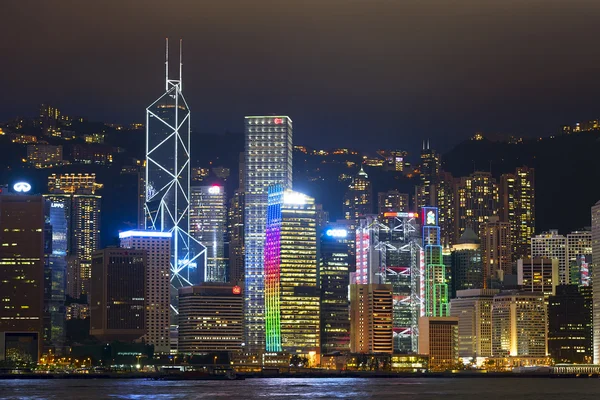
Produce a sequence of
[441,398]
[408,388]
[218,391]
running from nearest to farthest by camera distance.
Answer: [441,398]
[218,391]
[408,388]

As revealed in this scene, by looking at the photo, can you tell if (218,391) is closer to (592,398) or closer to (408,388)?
(408,388)

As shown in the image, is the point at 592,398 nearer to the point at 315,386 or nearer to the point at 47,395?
the point at 315,386

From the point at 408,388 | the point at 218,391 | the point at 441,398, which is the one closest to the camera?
the point at 441,398

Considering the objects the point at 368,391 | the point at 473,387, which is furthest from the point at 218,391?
the point at 473,387

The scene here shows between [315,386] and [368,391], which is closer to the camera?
[368,391]

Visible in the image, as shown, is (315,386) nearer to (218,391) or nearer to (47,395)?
(218,391)

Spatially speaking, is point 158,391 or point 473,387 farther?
point 473,387

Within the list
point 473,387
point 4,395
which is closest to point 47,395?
point 4,395

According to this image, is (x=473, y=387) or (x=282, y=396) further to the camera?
(x=473, y=387)
